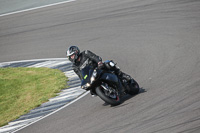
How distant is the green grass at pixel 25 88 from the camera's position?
11.6m

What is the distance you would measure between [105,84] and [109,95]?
0.29 m

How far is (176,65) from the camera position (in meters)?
11.4

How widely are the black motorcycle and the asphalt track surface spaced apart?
0.92 ft

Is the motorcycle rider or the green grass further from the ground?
the motorcycle rider

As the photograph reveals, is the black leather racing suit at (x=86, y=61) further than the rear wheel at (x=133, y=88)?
No

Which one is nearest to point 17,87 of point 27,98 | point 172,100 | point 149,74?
point 27,98

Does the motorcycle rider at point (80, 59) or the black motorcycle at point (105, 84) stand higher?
the motorcycle rider at point (80, 59)

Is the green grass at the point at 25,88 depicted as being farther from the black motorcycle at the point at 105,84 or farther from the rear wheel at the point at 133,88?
the rear wheel at the point at 133,88

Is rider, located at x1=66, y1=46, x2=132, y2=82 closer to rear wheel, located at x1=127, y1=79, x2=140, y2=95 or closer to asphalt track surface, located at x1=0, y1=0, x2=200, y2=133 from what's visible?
rear wheel, located at x1=127, y1=79, x2=140, y2=95

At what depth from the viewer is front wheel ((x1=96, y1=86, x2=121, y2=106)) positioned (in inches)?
346

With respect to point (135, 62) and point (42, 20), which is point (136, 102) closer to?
point (135, 62)

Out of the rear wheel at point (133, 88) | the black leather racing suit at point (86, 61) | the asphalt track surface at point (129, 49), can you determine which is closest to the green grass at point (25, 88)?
the asphalt track surface at point (129, 49)

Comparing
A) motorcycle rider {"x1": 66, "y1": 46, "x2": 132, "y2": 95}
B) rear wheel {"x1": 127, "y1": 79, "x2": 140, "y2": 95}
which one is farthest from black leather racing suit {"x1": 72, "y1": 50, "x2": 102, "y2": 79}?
rear wheel {"x1": 127, "y1": 79, "x2": 140, "y2": 95}

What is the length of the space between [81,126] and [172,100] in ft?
7.12
